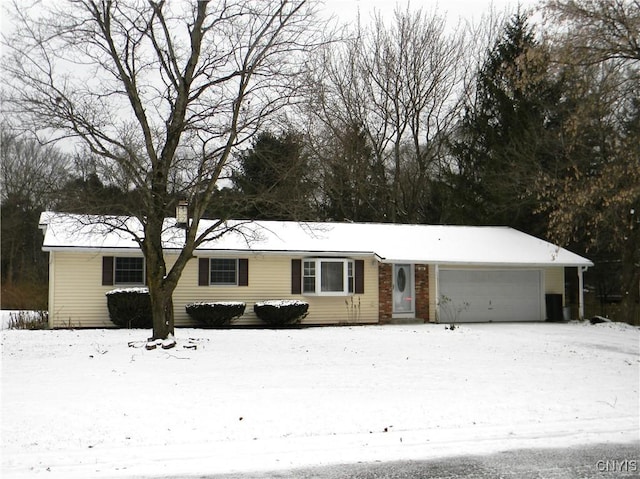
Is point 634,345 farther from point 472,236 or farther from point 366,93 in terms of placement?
point 366,93

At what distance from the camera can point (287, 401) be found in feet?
32.0

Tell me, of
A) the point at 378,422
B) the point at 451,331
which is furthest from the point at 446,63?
the point at 378,422

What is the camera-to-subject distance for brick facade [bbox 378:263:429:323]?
21906 mm

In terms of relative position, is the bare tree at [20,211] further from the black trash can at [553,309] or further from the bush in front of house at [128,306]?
the black trash can at [553,309]

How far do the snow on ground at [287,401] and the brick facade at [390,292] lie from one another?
18.5 feet

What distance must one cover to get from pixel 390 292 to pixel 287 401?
41.6ft

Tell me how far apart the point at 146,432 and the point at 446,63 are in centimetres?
3035

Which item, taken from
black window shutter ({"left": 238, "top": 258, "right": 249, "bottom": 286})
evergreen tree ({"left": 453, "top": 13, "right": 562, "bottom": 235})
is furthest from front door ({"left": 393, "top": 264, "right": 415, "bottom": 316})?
evergreen tree ({"left": 453, "top": 13, "right": 562, "bottom": 235})

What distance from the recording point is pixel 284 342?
1545cm

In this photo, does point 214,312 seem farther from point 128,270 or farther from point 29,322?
point 29,322

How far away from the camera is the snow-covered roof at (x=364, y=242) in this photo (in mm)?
19312

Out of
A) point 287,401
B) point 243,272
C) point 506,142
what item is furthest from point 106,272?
point 506,142

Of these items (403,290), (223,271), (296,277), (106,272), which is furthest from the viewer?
(403,290)

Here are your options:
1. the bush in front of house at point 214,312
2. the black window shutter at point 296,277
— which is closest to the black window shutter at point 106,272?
the bush in front of house at point 214,312
